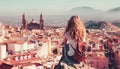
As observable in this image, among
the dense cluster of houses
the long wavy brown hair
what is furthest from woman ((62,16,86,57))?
the dense cluster of houses

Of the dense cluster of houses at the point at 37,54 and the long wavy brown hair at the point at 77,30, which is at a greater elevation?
the long wavy brown hair at the point at 77,30

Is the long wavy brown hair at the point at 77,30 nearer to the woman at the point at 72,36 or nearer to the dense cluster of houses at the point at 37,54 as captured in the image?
the woman at the point at 72,36

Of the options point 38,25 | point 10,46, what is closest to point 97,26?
point 38,25

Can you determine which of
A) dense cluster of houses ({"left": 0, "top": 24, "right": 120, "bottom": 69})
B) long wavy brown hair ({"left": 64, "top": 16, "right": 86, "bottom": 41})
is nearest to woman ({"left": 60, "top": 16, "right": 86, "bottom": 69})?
long wavy brown hair ({"left": 64, "top": 16, "right": 86, "bottom": 41})

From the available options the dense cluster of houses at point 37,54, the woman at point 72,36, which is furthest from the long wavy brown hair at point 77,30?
the dense cluster of houses at point 37,54

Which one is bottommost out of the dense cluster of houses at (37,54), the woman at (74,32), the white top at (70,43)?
the dense cluster of houses at (37,54)

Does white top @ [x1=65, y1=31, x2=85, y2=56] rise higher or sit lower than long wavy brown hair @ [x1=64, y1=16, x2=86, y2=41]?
lower

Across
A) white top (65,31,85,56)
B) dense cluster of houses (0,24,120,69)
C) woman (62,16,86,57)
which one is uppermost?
woman (62,16,86,57)

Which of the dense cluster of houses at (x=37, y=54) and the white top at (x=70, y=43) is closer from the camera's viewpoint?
the white top at (x=70, y=43)

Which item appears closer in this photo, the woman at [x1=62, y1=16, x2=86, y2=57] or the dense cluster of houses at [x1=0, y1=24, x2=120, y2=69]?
the woman at [x1=62, y1=16, x2=86, y2=57]

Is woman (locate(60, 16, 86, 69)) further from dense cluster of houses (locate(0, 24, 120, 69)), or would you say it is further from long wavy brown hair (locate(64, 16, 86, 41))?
dense cluster of houses (locate(0, 24, 120, 69))

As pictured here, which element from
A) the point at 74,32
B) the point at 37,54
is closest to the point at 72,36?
the point at 74,32

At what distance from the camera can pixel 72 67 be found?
2248 mm

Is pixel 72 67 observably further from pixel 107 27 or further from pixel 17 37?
pixel 107 27
